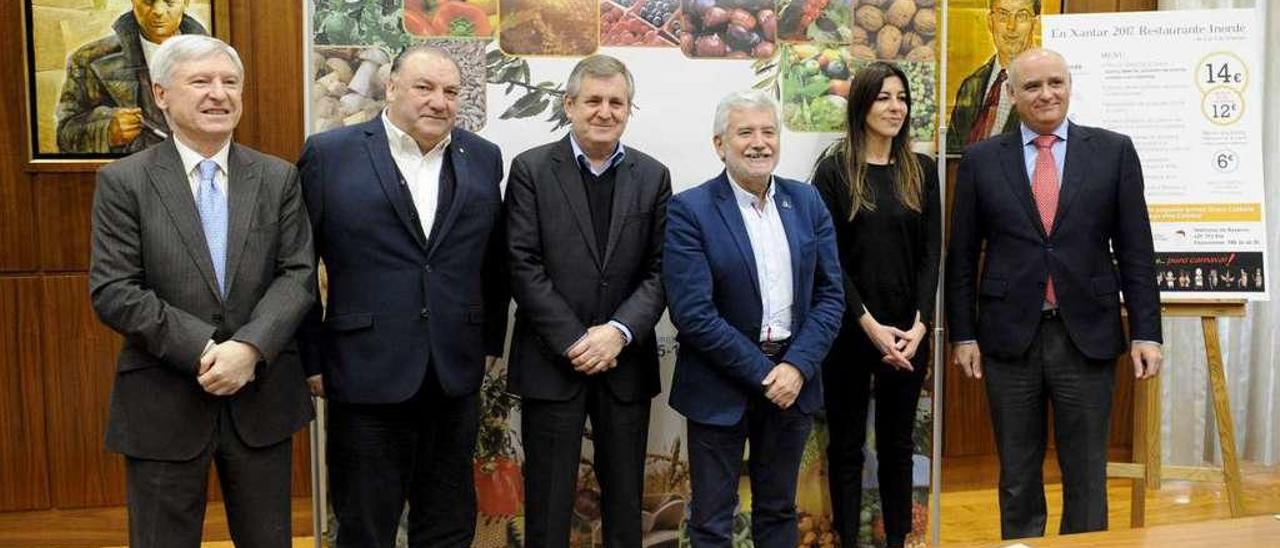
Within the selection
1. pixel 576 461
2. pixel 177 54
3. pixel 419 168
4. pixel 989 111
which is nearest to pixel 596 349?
pixel 576 461

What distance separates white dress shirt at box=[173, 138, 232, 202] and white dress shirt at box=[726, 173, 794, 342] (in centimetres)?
129

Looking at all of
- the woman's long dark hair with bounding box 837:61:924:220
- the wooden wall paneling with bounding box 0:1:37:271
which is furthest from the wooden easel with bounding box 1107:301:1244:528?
the wooden wall paneling with bounding box 0:1:37:271

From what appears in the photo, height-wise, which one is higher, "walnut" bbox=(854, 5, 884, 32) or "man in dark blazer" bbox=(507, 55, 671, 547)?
"walnut" bbox=(854, 5, 884, 32)

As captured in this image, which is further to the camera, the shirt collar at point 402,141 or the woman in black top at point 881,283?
the woman in black top at point 881,283

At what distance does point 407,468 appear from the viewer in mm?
2914

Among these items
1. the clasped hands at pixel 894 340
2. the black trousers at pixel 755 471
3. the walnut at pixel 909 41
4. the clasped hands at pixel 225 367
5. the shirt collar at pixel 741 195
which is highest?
the walnut at pixel 909 41

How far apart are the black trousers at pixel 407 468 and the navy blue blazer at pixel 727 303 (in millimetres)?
597

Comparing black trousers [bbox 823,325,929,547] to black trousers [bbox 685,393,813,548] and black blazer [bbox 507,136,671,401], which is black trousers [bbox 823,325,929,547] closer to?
black trousers [bbox 685,393,813,548]

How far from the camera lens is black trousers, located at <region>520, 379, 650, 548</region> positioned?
300 centimetres

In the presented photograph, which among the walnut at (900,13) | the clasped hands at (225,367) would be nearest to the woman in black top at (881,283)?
the walnut at (900,13)

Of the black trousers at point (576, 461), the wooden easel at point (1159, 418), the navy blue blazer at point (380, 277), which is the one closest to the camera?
the navy blue blazer at point (380, 277)

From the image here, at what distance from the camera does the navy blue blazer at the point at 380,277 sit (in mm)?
2777

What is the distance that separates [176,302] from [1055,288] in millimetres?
2301

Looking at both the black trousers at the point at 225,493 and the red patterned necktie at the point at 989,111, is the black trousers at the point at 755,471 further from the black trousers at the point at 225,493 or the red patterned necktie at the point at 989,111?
the red patterned necktie at the point at 989,111
